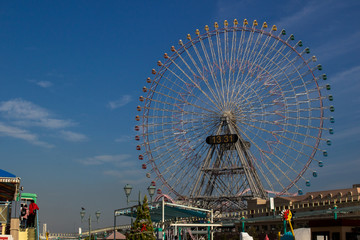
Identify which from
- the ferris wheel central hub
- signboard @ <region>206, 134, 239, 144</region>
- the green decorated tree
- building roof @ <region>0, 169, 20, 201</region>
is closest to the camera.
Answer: building roof @ <region>0, 169, 20, 201</region>

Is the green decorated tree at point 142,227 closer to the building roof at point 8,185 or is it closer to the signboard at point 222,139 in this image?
the building roof at point 8,185

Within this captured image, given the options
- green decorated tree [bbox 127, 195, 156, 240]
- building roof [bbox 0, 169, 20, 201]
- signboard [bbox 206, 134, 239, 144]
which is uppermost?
signboard [bbox 206, 134, 239, 144]

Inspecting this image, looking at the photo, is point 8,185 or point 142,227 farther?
point 142,227

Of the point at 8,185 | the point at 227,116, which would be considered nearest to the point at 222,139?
the point at 227,116

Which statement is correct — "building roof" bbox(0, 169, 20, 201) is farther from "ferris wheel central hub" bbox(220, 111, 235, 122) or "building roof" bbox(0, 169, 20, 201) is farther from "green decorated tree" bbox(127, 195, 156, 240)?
"ferris wheel central hub" bbox(220, 111, 235, 122)

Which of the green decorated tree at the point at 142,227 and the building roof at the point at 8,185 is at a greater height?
the building roof at the point at 8,185

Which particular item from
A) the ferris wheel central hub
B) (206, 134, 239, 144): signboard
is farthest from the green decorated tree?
the ferris wheel central hub

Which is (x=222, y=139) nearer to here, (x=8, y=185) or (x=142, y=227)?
(x=142, y=227)

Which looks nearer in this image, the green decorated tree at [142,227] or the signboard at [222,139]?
the green decorated tree at [142,227]

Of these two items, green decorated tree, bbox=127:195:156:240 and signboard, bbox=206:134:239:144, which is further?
signboard, bbox=206:134:239:144

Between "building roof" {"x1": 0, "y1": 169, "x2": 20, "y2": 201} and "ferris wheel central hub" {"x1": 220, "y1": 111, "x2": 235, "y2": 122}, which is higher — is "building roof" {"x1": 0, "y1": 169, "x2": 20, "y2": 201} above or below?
below

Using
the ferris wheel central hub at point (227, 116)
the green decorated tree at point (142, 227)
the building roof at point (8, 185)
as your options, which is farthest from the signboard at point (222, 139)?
the building roof at point (8, 185)

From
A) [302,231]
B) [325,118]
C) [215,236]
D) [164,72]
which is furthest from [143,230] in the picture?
[215,236]

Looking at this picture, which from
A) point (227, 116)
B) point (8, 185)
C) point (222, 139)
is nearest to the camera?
point (8, 185)
